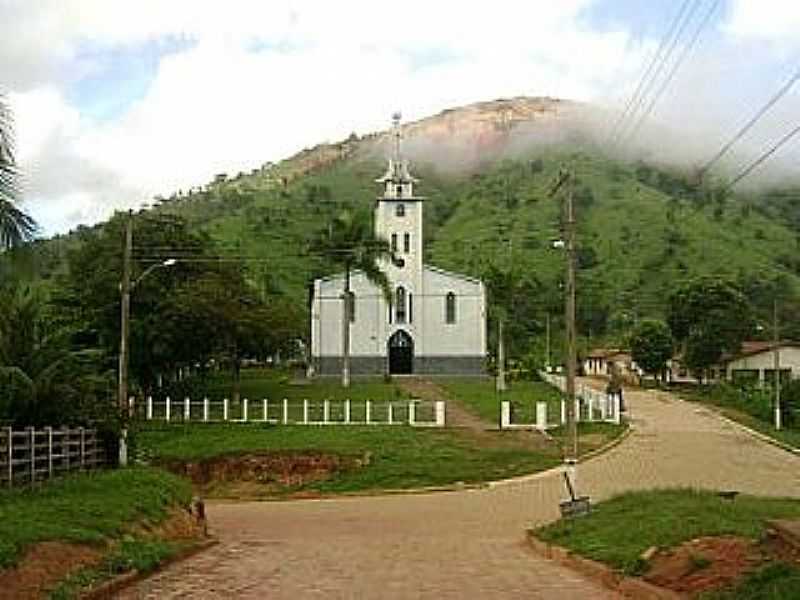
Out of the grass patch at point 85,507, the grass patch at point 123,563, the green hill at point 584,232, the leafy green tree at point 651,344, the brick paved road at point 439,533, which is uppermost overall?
the green hill at point 584,232

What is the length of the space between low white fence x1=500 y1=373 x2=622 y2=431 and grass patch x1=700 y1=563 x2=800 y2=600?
33496 mm

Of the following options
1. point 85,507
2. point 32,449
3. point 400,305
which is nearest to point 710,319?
point 400,305

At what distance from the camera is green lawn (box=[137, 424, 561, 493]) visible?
39188mm

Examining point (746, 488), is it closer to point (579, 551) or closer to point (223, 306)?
point (579, 551)

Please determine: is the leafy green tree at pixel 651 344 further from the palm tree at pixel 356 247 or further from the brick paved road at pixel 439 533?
the brick paved road at pixel 439 533

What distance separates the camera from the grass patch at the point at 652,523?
16.3 meters

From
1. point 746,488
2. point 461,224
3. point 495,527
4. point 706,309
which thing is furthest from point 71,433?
point 461,224

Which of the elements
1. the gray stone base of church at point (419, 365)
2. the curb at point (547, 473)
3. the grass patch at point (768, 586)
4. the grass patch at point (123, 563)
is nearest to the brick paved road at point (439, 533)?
the grass patch at point (123, 563)

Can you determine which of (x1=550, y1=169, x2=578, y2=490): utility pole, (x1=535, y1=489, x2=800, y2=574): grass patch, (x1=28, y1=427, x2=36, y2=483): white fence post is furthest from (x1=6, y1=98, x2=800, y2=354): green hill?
(x1=535, y1=489, x2=800, y2=574): grass patch

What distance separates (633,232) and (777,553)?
108822 mm

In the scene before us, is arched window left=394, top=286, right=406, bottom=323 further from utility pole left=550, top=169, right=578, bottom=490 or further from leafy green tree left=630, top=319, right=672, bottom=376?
utility pole left=550, top=169, right=578, bottom=490

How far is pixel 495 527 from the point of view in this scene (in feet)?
87.4

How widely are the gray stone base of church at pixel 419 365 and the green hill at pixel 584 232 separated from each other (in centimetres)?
965

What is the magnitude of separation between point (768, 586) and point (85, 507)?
11066 millimetres
